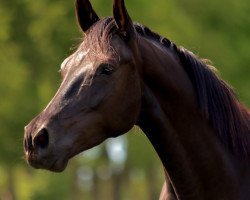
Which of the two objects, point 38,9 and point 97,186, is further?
point 97,186

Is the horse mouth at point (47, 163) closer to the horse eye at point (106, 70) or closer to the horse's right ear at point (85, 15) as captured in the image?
the horse eye at point (106, 70)

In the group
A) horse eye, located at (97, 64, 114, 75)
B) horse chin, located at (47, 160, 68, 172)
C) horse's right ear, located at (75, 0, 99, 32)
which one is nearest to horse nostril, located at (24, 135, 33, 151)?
horse chin, located at (47, 160, 68, 172)

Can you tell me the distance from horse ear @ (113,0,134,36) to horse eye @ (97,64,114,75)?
0.29m

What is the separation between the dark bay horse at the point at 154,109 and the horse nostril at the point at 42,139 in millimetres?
58

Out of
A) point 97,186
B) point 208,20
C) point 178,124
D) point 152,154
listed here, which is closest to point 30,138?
point 178,124

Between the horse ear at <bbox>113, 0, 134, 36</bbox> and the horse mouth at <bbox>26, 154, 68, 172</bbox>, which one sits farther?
the horse ear at <bbox>113, 0, 134, 36</bbox>

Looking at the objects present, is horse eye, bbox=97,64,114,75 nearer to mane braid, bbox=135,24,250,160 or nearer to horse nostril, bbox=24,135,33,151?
mane braid, bbox=135,24,250,160

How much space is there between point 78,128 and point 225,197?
1122mm

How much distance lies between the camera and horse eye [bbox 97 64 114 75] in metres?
5.94

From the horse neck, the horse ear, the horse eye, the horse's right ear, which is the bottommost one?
the horse neck

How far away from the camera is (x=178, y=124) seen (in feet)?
20.5

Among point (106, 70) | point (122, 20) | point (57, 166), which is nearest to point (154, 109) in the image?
point (106, 70)

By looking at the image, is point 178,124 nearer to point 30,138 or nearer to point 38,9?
point 30,138

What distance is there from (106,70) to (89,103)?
23 cm
